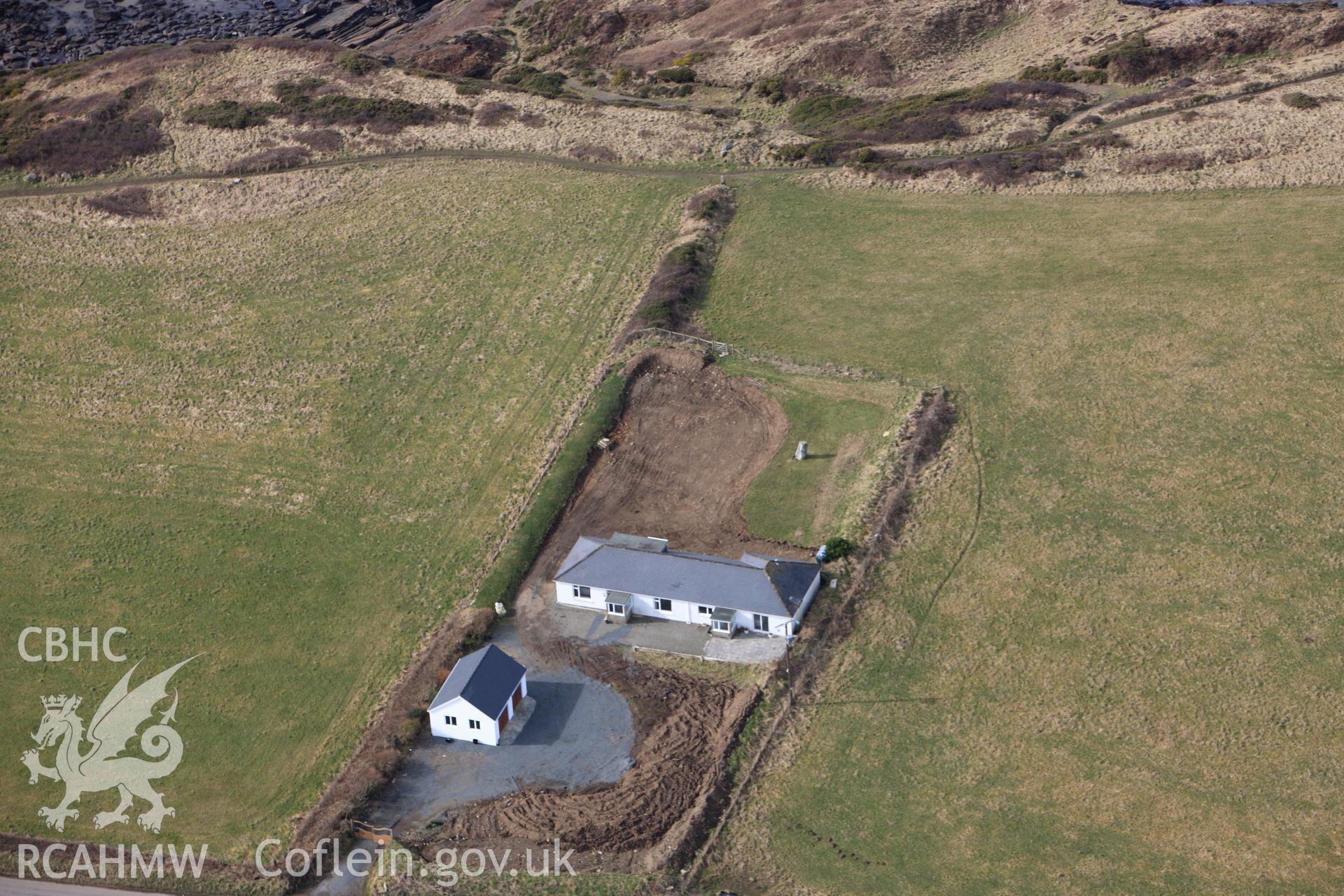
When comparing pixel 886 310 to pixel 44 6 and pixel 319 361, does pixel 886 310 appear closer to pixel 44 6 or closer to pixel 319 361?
pixel 319 361

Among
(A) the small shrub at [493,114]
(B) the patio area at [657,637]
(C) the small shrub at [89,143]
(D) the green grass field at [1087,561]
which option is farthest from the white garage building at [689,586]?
(C) the small shrub at [89,143]

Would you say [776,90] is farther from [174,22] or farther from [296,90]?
[174,22]

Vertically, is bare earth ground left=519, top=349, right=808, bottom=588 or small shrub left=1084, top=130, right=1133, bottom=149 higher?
small shrub left=1084, top=130, right=1133, bottom=149

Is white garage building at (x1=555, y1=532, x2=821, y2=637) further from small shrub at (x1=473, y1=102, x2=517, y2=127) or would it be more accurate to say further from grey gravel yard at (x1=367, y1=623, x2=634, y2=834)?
small shrub at (x1=473, y1=102, x2=517, y2=127)

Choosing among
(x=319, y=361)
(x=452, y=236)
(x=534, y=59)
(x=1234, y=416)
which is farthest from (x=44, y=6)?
(x=1234, y=416)

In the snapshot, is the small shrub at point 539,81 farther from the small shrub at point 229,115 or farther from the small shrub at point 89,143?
the small shrub at point 89,143

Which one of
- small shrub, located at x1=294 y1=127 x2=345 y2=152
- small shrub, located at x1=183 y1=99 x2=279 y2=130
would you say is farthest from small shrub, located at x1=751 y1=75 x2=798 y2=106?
small shrub, located at x1=183 y1=99 x2=279 y2=130
